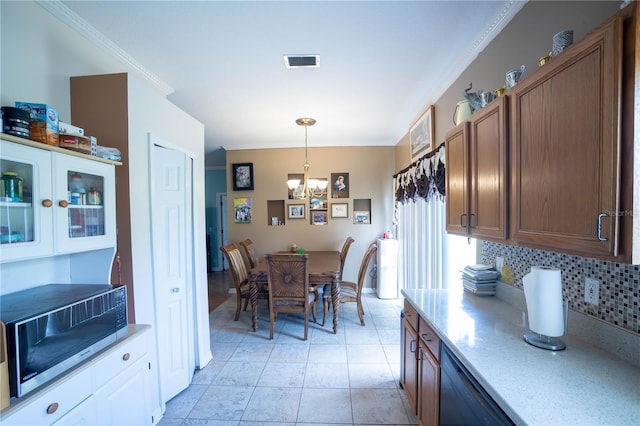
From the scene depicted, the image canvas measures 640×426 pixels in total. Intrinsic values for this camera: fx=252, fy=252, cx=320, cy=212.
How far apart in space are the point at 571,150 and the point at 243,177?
437 cm

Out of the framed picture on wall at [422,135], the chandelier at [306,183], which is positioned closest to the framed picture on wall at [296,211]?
the chandelier at [306,183]

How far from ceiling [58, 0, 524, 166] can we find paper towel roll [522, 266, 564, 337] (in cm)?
149

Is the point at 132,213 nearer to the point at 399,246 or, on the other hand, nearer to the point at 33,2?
the point at 33,2

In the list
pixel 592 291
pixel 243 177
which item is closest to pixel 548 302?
pixel 592 291

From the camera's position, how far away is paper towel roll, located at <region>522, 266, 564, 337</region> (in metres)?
1.05

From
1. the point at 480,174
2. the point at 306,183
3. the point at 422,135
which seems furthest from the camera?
the point at 306,183

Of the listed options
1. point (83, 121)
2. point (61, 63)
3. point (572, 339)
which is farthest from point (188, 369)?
point (572, 339)

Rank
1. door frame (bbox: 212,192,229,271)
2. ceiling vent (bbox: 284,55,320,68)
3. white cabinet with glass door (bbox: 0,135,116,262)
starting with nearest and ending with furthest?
white cabinet with glass door (bbox: 0,135,116,262) → ceiling vent (bbox: 284,55,320,68) → door frame (bbox: 212,192,229,271)

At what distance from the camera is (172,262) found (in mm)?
1935

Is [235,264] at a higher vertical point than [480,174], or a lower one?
lower

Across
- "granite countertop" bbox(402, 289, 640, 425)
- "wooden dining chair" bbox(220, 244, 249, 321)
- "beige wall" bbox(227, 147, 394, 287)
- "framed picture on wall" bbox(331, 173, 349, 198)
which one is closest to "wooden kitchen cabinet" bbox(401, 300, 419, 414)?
"granite countertop" bbox(402, 289, 640, 425)

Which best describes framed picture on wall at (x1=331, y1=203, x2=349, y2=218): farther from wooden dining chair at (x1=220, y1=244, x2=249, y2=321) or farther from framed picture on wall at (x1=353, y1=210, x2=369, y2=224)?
wooden dining chair at (x1=220, y1=244, x2=249, y2=321)

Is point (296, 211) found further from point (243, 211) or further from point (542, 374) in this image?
point (542, 374)

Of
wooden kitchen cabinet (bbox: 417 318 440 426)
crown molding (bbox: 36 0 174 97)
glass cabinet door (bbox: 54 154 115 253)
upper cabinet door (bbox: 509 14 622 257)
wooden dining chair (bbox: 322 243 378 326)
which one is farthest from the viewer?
wooden dining chair (bbox: 322 243 378 326)
